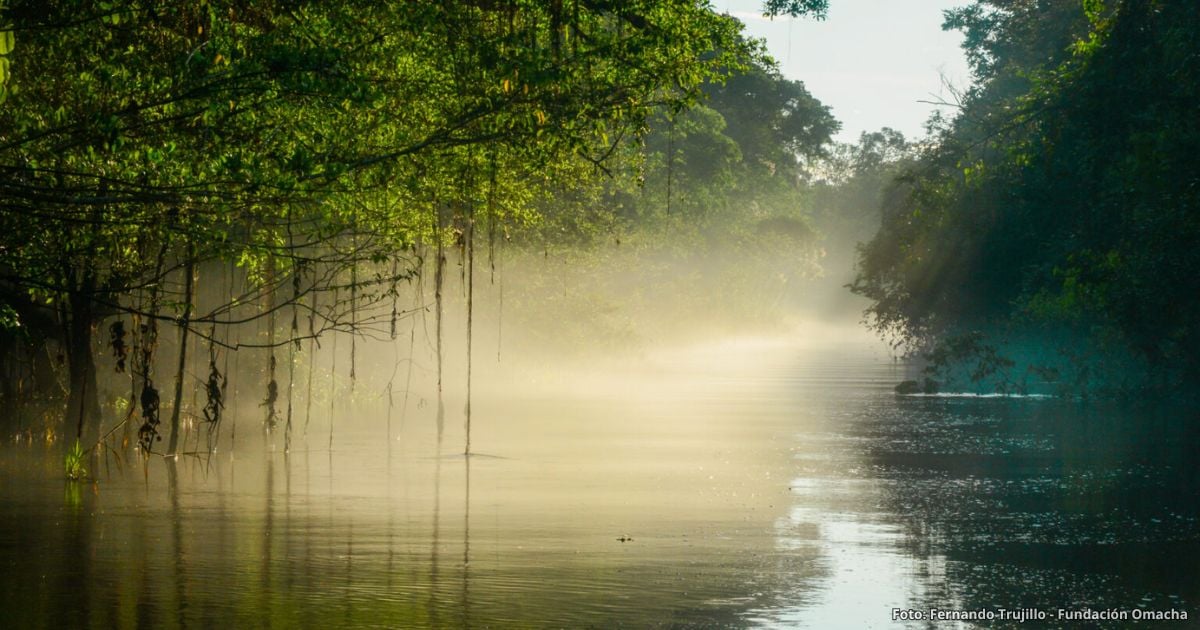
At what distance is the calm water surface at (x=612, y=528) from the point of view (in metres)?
13.1

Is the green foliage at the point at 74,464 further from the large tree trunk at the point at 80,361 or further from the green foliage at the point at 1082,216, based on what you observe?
the green foliage at the point at 1082,216

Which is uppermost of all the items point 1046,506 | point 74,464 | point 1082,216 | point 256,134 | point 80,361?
point 1082,216

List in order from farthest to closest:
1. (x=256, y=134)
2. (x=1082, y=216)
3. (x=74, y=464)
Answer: (x=1082, y=216), (x=74, y=464), (x=256, y=134)

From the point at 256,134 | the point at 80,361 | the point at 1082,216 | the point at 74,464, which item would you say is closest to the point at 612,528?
the point at 256,134

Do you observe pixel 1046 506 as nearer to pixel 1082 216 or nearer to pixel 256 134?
pixel 256 134

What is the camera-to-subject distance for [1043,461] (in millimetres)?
27062

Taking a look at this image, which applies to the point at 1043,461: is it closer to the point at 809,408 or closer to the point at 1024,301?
the point at 809,408

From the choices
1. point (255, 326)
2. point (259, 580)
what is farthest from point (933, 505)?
point (255, 326)

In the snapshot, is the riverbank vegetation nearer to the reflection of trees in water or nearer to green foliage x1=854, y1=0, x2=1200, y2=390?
the reflection of trees in water

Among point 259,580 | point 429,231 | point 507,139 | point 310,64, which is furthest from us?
point 429,231

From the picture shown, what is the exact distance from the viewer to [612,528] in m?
18.0

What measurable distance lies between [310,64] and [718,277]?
8963 cm

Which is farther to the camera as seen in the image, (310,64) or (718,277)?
(718,277)

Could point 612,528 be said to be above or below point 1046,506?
below
